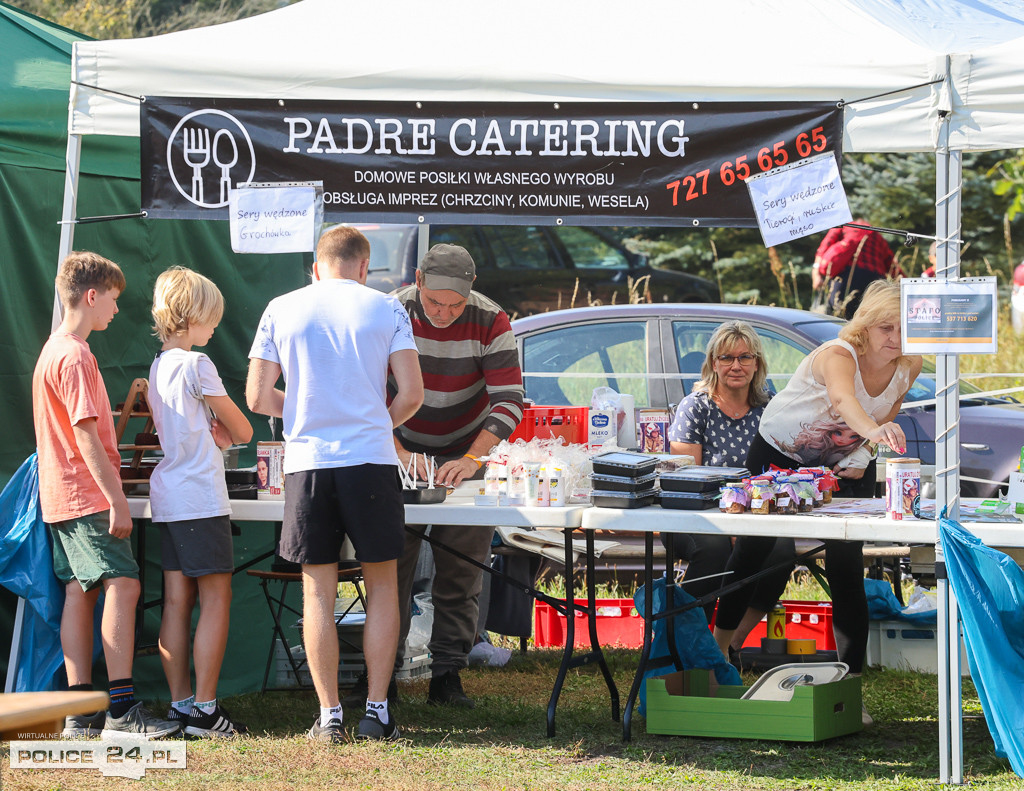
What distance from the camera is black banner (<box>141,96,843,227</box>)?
4.42 metres

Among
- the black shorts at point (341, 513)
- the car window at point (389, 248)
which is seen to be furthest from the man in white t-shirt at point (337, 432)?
the car window at point (389, 248)

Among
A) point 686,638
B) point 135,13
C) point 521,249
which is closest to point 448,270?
point 686,638

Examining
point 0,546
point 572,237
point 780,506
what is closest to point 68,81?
point 0,546

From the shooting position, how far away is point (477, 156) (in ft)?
14.8

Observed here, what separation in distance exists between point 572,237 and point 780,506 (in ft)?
30.0

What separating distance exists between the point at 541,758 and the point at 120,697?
1494 millimetres

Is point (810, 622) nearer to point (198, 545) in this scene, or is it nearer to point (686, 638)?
point (686, 638)

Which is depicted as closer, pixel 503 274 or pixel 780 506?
pixel 780 506

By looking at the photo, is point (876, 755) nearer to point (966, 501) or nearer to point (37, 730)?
point (966, 501)

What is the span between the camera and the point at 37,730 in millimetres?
2562

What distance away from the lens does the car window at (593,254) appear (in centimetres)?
1184

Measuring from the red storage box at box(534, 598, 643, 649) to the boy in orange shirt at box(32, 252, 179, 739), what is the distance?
2345mm

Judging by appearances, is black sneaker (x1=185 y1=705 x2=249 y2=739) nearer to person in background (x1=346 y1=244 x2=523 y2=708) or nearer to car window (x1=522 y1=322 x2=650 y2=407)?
person in background (x1=346 y1=244 x2=523 y2=708)

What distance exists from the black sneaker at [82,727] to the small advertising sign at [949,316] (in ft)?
10.1
